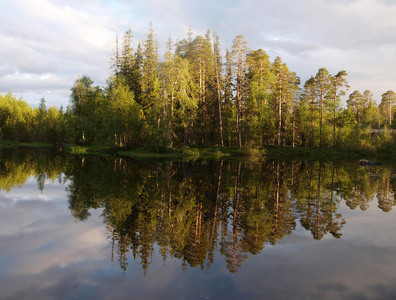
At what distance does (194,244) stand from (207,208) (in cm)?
438

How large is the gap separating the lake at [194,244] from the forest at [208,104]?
27.0 metres

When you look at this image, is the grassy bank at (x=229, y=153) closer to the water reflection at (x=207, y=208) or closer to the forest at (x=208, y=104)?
the forest at (x=208, y=104)

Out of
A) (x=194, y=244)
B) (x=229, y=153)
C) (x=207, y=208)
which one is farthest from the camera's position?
(x=229, y=153)

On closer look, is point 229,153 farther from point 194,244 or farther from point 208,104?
point 194,244

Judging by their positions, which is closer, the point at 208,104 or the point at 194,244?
the point at 194,244

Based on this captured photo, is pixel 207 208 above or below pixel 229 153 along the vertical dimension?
below

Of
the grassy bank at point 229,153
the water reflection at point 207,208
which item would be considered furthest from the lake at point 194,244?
the grassy bank at point 229,153

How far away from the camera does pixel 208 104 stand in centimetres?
5450

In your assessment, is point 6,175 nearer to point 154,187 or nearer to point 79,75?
point 154,187

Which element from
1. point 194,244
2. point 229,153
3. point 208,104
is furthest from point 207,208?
point 208,104

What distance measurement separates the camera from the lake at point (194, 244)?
6832mm

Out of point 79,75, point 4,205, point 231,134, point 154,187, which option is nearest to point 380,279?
point 154,187

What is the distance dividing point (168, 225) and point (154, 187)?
7.79 m

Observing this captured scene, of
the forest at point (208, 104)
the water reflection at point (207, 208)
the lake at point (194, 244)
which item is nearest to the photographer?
the lake at point (194, 244)
